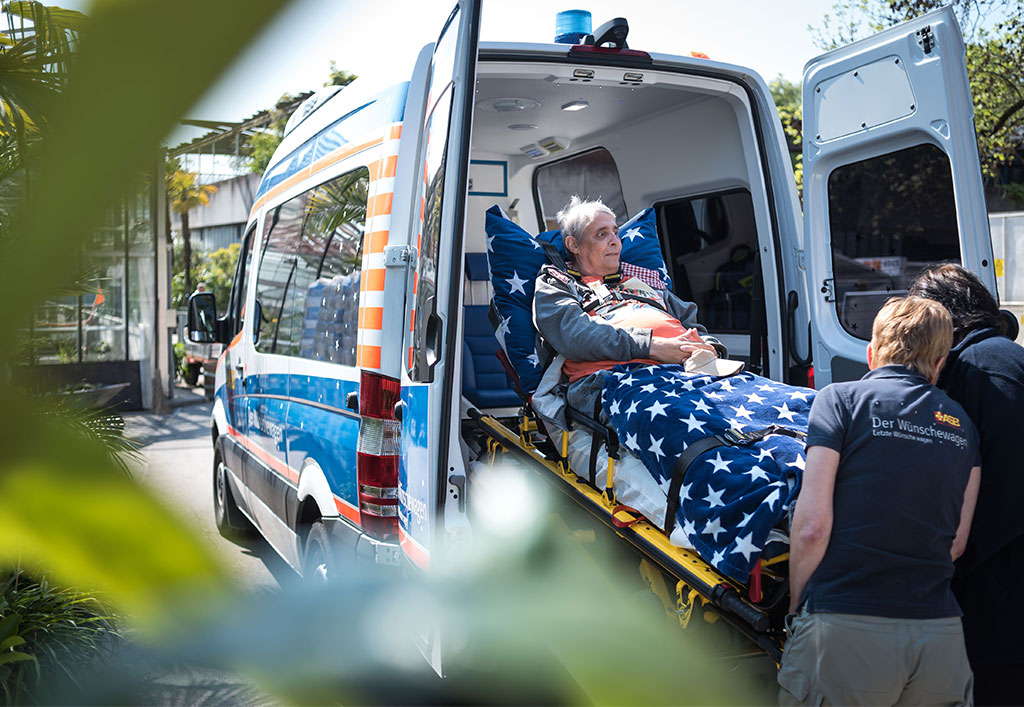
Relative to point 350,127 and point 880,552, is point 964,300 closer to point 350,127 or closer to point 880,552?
point 880,552

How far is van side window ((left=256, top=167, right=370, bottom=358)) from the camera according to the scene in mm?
3266

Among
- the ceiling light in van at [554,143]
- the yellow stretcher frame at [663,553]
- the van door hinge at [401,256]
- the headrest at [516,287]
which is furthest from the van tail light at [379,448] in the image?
the ceiling light in van at [554,143]

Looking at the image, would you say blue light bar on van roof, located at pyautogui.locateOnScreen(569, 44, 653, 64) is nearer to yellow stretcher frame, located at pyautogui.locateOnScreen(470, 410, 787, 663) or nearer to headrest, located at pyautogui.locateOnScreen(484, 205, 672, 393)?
headrest, located at pyautogui.locateOnScreen(484, 205, 672, 393)

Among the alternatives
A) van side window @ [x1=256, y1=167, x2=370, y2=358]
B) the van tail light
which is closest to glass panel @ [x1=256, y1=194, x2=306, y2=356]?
van side window @ [x1=256, y1=167, x2=370, y2=358]

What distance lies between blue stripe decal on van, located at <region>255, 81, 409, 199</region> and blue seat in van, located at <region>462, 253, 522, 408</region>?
126cm

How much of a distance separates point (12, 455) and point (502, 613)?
0.16 m

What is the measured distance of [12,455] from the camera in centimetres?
18

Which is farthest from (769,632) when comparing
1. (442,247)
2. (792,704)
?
(442,247)

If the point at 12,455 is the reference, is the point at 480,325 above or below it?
above

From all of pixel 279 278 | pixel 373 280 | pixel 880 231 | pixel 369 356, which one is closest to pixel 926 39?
pixel 880 231

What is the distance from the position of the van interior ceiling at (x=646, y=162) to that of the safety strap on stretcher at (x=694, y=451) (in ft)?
5.83

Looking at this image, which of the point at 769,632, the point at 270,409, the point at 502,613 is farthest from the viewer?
the point at 270,409

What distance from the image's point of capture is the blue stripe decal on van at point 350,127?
3.00 m

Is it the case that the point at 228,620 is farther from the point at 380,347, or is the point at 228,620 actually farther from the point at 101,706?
the point at 380,347
